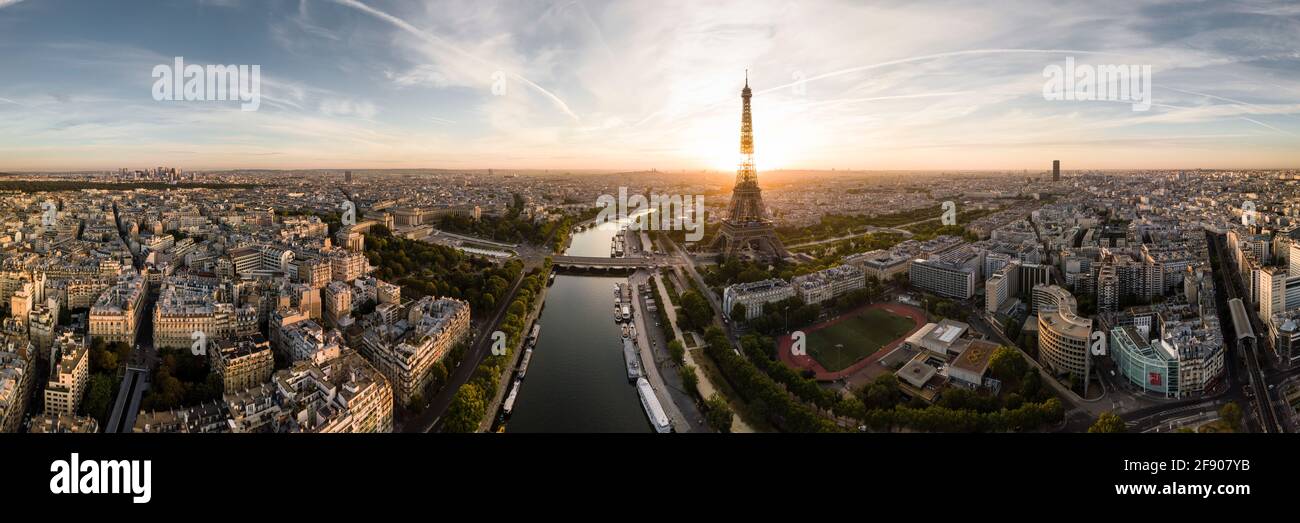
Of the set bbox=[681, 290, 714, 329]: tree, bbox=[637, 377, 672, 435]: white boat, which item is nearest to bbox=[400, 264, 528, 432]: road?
bbox=[637, 377, 672, 435]: white boat

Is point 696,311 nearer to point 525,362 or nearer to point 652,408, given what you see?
point 525,362

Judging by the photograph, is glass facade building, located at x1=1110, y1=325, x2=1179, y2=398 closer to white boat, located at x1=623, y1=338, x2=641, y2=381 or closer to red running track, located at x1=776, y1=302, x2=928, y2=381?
red running track, located at x1=776, y1=302, x2=928, y2=381

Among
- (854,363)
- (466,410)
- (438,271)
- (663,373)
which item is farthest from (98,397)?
(854,363)

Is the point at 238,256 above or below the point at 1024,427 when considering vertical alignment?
above
